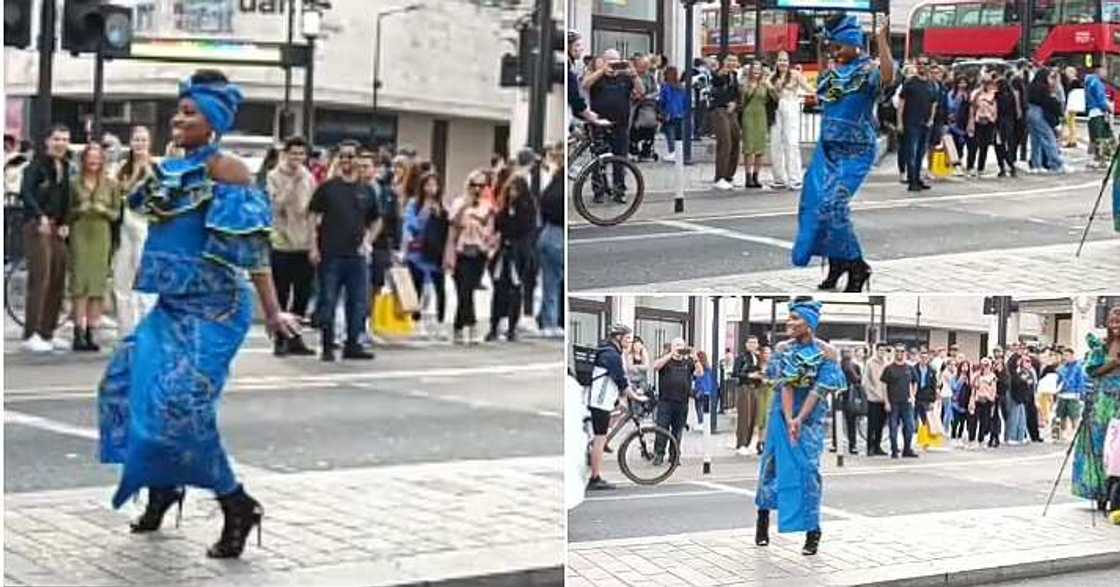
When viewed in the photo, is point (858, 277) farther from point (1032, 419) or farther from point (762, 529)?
point (762, 529)

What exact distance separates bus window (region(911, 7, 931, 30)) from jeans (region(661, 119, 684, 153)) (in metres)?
0.68

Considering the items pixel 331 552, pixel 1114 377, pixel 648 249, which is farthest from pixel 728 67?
pixel 331 552

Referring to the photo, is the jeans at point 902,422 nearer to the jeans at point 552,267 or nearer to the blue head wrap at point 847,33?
the blue head wrap at point 847,33

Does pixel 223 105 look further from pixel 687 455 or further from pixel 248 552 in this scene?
pixel 687 455

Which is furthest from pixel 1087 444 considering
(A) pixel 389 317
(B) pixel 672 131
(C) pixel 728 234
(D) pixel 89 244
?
(A) pixel 389 317

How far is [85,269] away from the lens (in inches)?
332

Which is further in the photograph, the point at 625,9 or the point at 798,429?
the point at 798,429

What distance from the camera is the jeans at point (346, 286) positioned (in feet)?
28.8

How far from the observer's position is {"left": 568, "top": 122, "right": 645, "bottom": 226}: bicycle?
3594 mm

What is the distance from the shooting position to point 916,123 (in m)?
4.82

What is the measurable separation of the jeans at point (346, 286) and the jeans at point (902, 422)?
5.05 meters

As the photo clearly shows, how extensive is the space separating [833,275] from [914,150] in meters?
1.95

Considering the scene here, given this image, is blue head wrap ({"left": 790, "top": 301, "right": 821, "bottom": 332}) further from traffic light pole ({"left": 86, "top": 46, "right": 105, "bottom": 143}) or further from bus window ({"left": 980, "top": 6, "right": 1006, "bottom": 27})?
traffic light pole ({"left": 86, "top": 46, "right": 105, "bottom": 143})

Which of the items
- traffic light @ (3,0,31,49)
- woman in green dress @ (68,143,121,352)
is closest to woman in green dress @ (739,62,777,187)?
traffic light @ (3,0,31,49)
